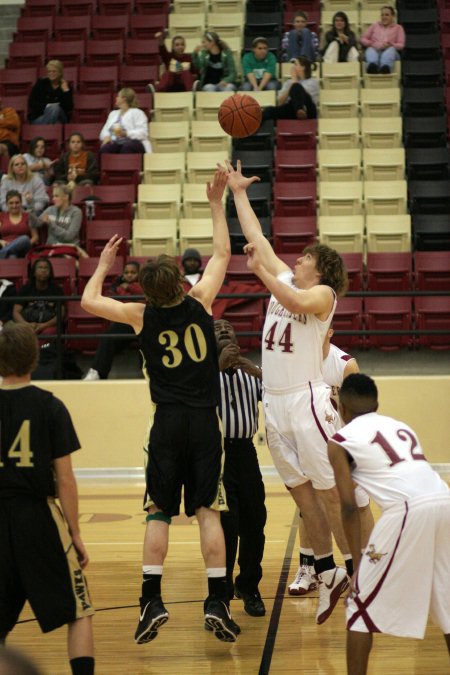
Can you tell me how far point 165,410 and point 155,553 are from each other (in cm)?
66

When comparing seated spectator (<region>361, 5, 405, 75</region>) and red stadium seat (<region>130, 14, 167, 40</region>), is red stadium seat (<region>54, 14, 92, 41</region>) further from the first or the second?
seated spectator (<region>361, 5, 405, 75</region>)

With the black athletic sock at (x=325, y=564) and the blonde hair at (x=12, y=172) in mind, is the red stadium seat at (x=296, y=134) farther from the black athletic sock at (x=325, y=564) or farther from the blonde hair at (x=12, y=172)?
the black athletic sock at (x=325, y=564)

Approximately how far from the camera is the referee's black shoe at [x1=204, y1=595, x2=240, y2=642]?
475 centimetres

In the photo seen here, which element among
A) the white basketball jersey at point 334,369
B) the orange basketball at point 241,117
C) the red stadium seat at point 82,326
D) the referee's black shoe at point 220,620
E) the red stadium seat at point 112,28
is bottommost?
the referee's black shoe at point 220,620

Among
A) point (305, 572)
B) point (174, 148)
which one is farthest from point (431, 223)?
point (305, 572)

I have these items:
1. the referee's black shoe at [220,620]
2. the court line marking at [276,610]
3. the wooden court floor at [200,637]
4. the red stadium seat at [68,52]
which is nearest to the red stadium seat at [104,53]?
the red stadium seat at [68,52]

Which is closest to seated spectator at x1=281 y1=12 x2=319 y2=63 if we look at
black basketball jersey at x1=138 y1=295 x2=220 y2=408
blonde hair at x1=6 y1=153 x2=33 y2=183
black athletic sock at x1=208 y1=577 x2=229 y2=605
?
blonde hair at x1=6 y1=153 x2=33 y2=183

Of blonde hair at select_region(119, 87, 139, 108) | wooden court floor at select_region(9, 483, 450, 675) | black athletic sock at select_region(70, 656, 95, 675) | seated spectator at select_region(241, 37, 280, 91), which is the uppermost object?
seated spectator at select_region(241, 37, 280, 91)

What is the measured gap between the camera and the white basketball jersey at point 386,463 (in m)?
3.93

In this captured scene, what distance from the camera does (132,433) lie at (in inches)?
392

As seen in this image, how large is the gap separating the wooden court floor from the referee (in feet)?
0.68

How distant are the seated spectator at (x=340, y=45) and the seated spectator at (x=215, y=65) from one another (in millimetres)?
1382

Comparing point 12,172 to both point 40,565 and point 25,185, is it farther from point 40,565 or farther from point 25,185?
point 40,565

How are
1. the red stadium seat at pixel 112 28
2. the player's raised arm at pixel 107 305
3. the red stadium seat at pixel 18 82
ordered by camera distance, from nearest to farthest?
the player's raised arm at pixel 107 305 → the red stadium seat at pixel 18 82 → the red stadium seat at pixel 112 28
